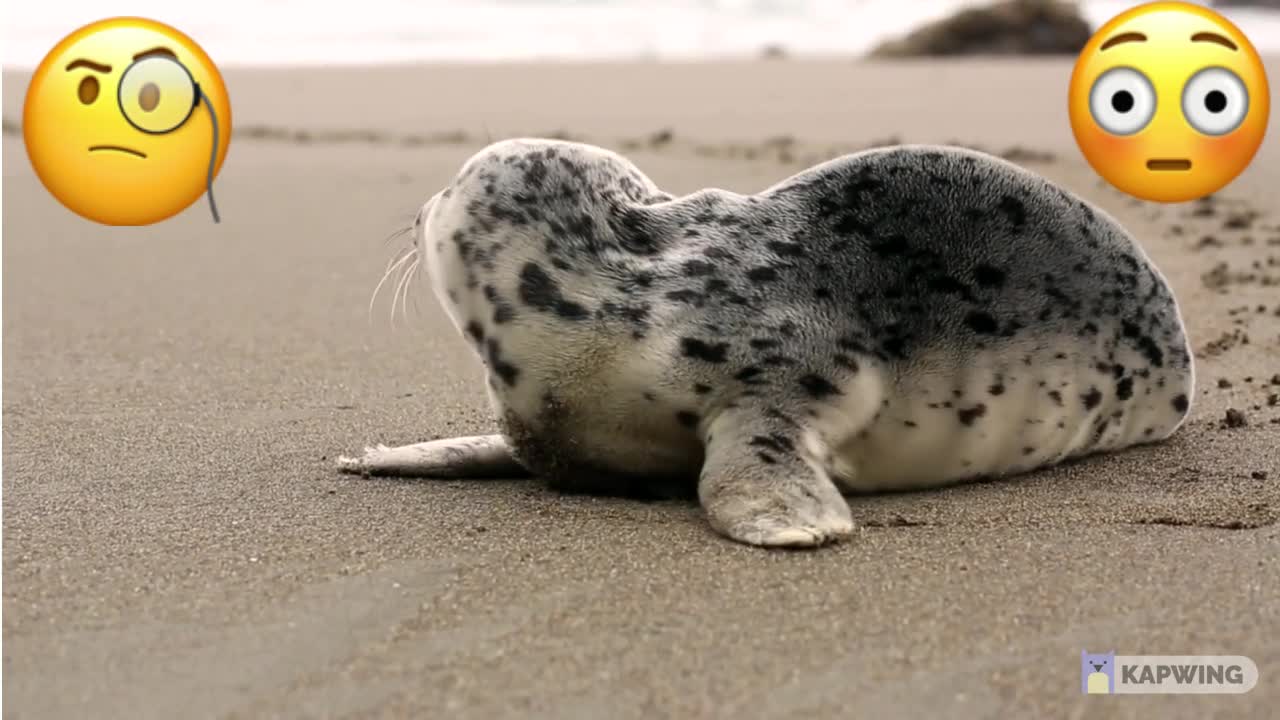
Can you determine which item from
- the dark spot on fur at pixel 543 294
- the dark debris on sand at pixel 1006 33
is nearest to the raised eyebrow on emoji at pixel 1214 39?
the dark spot on fur at pixel 543 294

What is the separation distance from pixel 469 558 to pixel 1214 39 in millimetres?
2655

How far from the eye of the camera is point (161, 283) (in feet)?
17.9

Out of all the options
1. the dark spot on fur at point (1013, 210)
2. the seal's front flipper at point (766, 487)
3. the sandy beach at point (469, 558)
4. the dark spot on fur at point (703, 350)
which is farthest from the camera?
the dark spot on fur at point (1013, 210)

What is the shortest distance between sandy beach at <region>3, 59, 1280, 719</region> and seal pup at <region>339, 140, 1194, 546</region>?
0.36ft

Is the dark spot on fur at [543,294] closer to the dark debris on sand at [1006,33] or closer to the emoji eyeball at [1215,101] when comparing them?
the emoji eyeball at [1215,101]

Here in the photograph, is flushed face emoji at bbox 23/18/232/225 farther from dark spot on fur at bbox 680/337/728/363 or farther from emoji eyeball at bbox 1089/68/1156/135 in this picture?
emoji eyeball at bbox 1089/68/1156/135

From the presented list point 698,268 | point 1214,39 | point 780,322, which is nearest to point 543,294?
point 698,268

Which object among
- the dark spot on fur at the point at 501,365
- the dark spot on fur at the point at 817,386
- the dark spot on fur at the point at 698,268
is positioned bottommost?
the dark spot on fur at the point at 817,386

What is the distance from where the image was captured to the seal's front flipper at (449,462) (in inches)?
124

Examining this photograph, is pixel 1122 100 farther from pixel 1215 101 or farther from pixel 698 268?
pixel 698 268

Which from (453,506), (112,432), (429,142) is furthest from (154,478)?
(429,142)

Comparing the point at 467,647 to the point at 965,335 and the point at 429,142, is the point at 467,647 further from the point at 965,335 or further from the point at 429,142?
the point at 429,142

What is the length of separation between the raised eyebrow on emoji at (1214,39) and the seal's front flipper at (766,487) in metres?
1.95

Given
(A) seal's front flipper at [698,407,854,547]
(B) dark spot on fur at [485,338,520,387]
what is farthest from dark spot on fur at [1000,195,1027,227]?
(B) dark spot on fur at [485,338,520,387]
